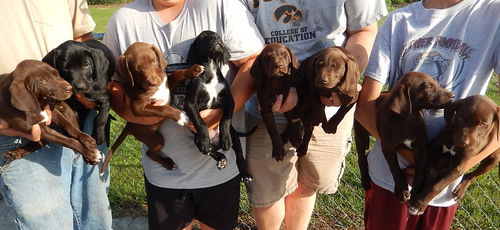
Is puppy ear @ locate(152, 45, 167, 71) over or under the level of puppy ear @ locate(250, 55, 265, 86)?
over

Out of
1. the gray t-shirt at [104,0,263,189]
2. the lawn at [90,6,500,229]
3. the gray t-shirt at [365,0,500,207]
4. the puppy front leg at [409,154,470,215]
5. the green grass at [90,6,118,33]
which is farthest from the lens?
the green grass at [90,6,118,33]

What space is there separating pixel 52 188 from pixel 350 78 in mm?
2013

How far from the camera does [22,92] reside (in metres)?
2.36

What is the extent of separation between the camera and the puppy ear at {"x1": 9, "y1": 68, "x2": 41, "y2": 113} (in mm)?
2348

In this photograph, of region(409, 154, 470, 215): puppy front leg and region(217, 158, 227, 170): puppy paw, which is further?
region(217, 158, 227, 170): puppy paw

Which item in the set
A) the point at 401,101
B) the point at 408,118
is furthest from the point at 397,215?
the point at 401,101

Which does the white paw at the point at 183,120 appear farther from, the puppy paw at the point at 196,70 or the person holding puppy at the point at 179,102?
the puppy paw at the point at 196,70

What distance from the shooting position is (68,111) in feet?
8.95

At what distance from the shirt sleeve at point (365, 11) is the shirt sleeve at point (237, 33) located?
0.67 meters

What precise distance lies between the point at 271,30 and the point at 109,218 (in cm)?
186

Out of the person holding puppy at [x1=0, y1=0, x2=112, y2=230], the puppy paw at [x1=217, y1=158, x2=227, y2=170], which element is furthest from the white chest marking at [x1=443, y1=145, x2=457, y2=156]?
the person holding puppy at [x1=0, y1=0, x2=112, y2=230]

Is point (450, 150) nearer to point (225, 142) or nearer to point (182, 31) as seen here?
point (225, 142)

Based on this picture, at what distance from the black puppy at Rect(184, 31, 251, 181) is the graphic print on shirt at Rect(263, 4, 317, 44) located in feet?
1.53

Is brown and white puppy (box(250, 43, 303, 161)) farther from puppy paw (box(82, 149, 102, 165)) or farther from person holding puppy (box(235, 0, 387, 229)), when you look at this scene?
puppy paw (box(82, 149, 102, 165))
